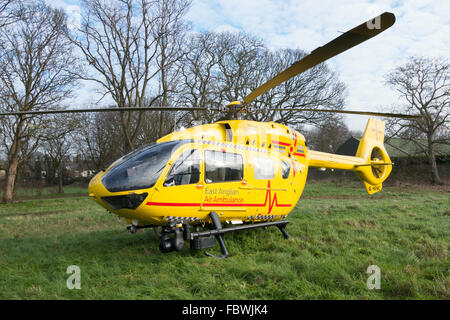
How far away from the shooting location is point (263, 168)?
6.54 m

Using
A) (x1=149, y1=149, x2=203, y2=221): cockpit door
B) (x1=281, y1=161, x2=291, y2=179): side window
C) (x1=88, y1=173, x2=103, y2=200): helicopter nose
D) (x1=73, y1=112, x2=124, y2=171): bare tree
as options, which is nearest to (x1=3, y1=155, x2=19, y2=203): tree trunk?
(x1=73, y1=112, x2=124, y2=171): bare tree

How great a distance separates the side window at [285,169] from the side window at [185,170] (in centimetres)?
241

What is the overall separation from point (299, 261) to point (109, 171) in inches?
153

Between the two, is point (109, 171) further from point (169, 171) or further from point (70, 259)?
point (70, 259)

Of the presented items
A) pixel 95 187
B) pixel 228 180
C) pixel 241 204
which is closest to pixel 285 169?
pixel 241 204

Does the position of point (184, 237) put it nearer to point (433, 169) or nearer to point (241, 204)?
point (241, 204)

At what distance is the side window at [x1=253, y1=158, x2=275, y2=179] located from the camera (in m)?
6.41

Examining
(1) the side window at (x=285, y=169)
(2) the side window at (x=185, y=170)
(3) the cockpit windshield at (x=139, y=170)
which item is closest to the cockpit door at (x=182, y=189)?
(2) the side window at (x=185, y=170)

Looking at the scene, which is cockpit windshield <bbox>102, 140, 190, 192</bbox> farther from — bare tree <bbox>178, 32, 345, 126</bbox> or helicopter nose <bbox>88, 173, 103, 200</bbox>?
bare tree <bbox>178, 32, 345, 126</bbox>

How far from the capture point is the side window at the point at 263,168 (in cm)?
641

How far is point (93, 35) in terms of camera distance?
19.9 meters

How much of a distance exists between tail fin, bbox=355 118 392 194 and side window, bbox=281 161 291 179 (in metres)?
3.27

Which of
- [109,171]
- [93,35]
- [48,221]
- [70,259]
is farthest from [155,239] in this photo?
[93,35]

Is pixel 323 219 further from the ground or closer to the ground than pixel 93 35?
closer to the ground
